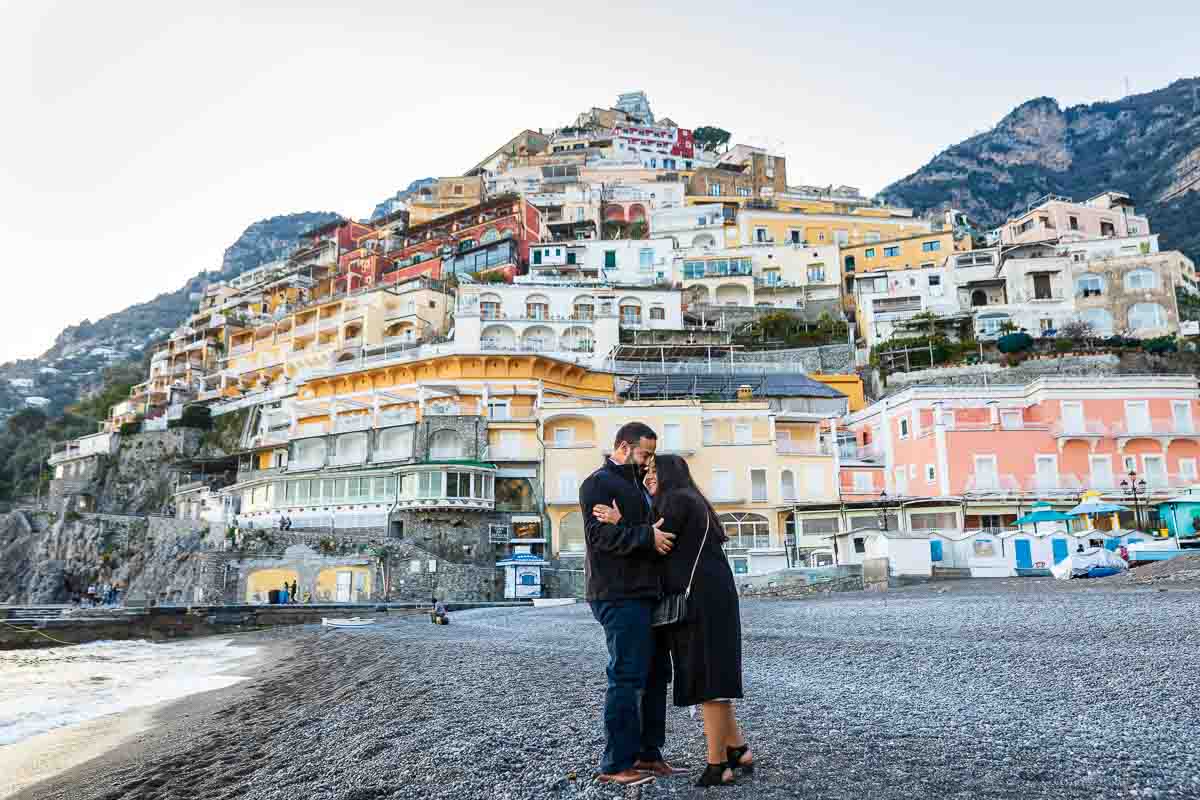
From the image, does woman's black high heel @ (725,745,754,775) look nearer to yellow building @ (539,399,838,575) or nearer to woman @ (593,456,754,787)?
woman @ (593,456,754,787)

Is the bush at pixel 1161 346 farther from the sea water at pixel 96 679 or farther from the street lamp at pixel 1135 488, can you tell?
the sea water at pixel 96 679

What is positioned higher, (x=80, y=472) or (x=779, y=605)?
(x=80, y=472)

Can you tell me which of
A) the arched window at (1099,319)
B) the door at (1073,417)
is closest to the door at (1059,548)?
the door at (1073,417)

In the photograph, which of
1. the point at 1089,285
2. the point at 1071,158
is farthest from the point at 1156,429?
the point at 1071,158

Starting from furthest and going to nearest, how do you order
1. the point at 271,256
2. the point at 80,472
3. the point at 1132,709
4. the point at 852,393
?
the point at 271,256
the point at 80,472
the point at 852,393
the point at 1132,709

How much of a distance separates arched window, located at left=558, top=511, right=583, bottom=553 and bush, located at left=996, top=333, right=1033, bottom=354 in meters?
25.3

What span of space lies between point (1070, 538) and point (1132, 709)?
22.1 m

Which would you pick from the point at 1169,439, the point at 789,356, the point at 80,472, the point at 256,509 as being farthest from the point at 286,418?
the point at 1169,439

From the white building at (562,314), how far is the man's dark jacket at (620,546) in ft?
139

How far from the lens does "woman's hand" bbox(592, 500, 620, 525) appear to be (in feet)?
16.2

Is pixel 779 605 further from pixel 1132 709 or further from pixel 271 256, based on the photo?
pixel 271 256

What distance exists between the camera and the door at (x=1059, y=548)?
25.5m

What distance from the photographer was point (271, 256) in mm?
173875

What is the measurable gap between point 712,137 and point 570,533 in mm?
81337
